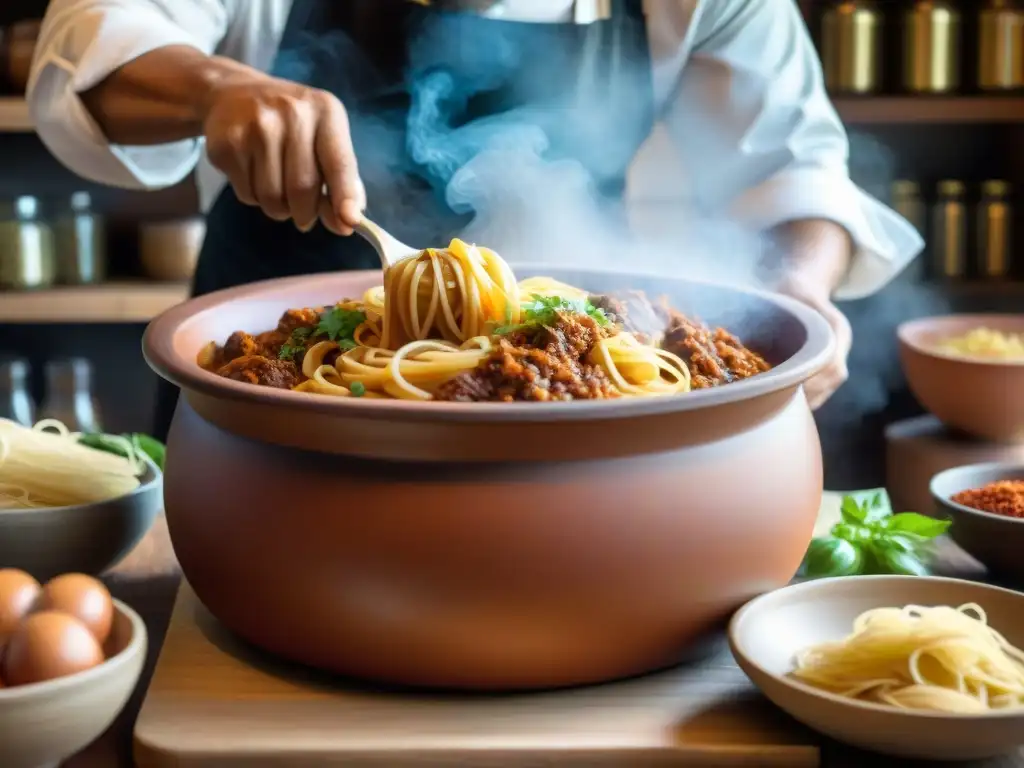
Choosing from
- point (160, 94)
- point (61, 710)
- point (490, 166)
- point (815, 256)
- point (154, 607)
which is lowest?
point (154, 607)

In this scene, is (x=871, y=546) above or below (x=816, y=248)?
below

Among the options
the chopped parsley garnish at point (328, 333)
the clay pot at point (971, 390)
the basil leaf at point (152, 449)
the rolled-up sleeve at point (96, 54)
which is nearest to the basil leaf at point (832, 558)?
the chopped parsley garnish at point (328, 333)

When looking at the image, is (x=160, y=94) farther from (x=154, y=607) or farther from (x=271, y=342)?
(x=154, y=607)

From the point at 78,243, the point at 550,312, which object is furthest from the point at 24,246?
the point at 550,312

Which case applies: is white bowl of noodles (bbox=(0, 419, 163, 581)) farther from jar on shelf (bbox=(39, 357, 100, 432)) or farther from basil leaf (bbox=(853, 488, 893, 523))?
jar on shelf (bbox=(39, 357, 100, 432))

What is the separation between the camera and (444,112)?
1.99 metres

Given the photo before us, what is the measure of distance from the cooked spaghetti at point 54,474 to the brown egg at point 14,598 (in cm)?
29

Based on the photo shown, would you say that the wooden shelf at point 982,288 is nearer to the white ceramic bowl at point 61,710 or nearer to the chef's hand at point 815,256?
the chef's hand at point 815,256

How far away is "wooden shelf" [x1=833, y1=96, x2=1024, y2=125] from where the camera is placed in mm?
3547

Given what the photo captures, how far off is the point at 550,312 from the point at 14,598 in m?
0.51

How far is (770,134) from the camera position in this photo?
2.09 metres

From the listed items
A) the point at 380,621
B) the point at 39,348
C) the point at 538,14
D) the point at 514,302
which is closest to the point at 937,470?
the point at 538,14

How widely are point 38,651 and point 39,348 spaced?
3.25m

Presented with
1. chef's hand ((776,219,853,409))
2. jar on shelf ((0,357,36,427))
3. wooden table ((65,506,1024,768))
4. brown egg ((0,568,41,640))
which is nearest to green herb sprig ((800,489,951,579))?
wooden table ((65,506,1024,768))
